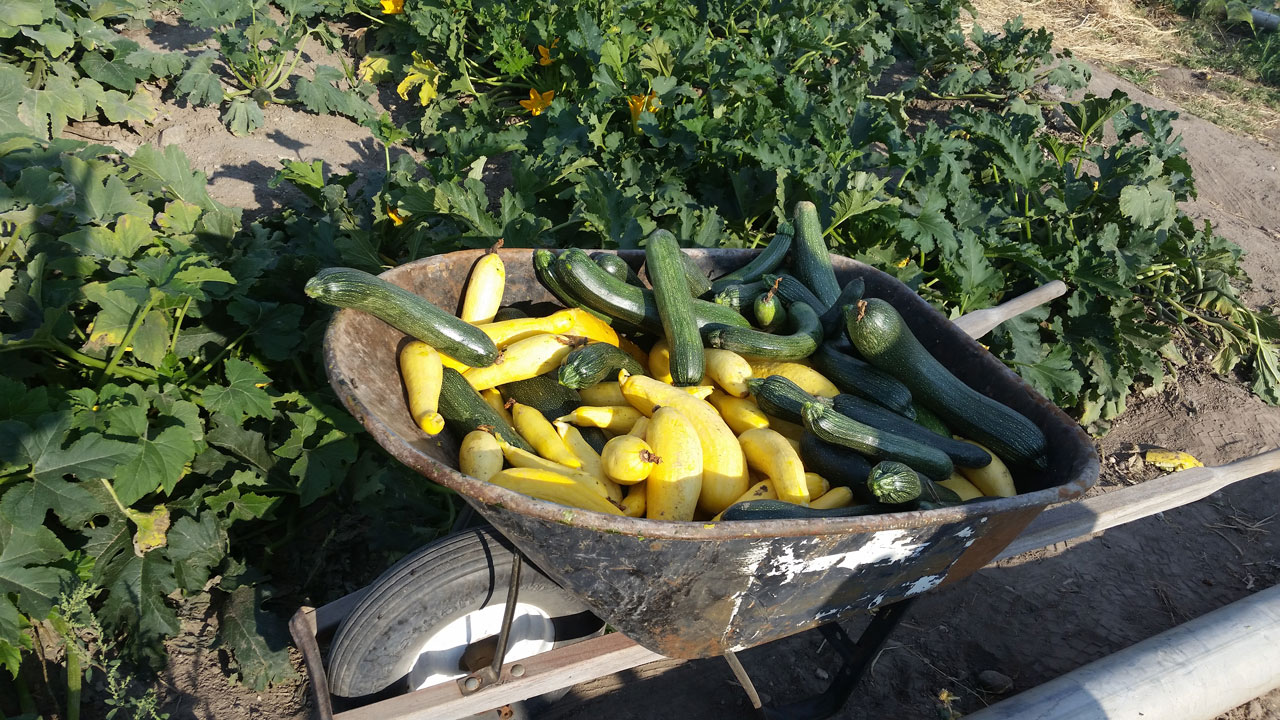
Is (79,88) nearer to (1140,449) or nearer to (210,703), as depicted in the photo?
(210,703)

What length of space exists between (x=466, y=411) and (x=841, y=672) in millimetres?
1735

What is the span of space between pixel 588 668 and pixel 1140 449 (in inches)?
161

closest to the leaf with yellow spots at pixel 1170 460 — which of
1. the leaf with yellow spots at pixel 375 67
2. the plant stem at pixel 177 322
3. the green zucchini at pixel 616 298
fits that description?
the green zucchini at pixel 616 298

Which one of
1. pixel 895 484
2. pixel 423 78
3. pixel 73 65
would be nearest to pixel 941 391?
pixel 895 484

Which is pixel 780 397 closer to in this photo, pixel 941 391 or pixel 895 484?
pixel 895 484

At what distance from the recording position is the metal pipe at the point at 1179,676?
2572 millimetres

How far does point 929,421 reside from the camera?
2645 millimetres

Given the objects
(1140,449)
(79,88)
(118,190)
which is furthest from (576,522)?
(79,88)

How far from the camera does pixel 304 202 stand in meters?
4.50

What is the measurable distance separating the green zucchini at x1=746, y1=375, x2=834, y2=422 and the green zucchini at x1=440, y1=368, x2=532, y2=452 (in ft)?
2.33

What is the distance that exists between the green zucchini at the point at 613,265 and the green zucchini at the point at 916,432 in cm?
79

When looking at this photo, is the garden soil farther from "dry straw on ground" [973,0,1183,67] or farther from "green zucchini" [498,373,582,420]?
"dry straw on ground" [973,0,1183,67]

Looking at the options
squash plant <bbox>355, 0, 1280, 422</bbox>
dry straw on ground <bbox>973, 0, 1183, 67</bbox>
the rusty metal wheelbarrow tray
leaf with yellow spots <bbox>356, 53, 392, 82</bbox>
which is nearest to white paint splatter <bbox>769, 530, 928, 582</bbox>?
the rusty metal wheelbarrow tray

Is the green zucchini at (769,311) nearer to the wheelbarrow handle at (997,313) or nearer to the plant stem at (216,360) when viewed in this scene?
Result: the wheelbarrow handle at (997,313)
